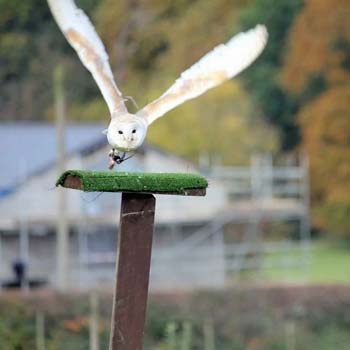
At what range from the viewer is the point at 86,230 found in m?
35.8

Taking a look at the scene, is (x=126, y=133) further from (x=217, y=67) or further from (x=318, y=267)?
(x=318, y=267)

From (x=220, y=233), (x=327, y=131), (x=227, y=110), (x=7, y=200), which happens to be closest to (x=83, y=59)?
(x=7, y=200)

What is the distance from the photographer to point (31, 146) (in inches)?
1470

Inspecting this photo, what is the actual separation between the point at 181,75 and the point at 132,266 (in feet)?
3.40

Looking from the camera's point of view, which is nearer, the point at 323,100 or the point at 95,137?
the point at 95,137

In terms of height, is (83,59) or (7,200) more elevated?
(7,200)

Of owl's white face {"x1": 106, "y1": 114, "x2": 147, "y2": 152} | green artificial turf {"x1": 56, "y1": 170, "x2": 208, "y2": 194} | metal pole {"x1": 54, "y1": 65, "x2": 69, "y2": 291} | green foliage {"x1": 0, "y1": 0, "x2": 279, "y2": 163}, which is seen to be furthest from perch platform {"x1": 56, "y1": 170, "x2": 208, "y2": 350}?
green foliage {"x1": 0, "y1": 0, "x2": 279, "y2": 163}

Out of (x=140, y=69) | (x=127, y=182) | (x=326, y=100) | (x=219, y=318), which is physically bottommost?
(x=127, y=182)

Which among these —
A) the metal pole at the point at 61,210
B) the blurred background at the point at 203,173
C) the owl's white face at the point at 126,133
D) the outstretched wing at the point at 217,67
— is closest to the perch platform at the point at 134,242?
the owl's white face at the point at 126,133

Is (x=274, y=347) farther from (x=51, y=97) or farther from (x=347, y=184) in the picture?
(x=51, y=97)

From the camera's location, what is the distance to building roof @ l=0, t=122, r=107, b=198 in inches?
1399

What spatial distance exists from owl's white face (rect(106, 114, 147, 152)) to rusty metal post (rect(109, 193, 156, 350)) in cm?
28

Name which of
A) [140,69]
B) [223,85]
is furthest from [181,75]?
[140,69]

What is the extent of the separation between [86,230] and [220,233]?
3891mm
